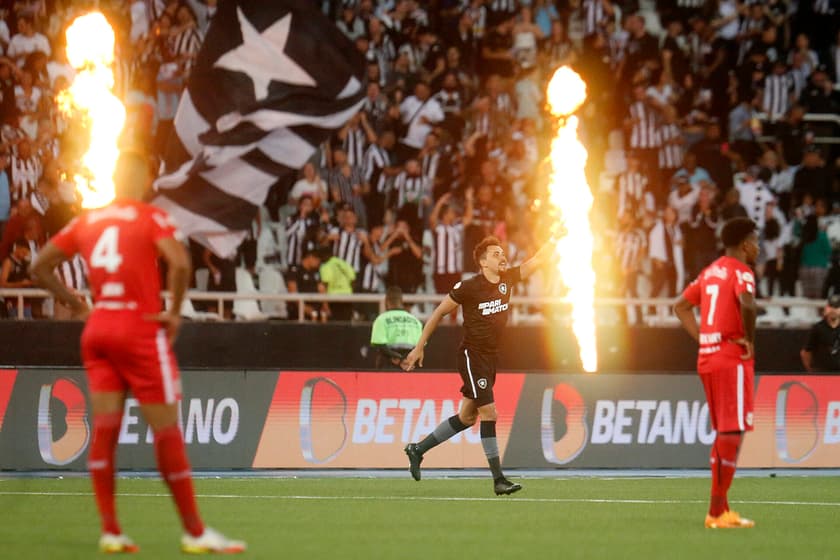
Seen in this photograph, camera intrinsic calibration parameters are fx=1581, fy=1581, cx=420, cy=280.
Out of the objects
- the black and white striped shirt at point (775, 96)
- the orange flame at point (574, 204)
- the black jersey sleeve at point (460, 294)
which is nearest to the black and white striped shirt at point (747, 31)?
the black and white striped shirt at point (775, 96)

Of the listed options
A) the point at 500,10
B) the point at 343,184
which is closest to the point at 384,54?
the point at 500,10

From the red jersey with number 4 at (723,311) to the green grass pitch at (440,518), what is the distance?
1.30m

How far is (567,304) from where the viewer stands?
2331 centimetres

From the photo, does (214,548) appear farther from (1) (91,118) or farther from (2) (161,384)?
(1) (91,118)

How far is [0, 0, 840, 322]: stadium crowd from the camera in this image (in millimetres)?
22859

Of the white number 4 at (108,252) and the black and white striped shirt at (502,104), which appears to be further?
Result: the black and white striped shirt at (502,104)

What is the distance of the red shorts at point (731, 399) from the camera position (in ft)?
38.0

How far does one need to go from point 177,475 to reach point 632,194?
1681cm

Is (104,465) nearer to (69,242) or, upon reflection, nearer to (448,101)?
(69,242)

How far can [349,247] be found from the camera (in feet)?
75.9

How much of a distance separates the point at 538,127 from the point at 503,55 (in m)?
1.70

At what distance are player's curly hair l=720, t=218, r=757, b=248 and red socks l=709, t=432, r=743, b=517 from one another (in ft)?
4.67

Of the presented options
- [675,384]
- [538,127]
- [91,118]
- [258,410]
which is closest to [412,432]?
[258,410]

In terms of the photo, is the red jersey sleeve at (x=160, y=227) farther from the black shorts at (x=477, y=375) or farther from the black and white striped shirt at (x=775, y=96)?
the black and white striped shirt at (x=775, y=96)
